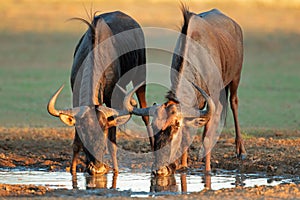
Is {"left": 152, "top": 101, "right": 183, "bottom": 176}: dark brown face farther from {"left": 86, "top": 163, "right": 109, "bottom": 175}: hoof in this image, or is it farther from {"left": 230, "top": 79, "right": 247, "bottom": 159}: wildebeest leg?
{"left": 230, "top": 79, "right": 247, "bottom": 159}: wildebeest leg

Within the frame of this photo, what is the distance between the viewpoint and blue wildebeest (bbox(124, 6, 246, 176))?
1101 cm

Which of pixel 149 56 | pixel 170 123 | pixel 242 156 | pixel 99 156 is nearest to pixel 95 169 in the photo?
pixel 99 156

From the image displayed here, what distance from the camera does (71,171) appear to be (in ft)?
39.3

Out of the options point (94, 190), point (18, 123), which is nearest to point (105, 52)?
point (94, 190)

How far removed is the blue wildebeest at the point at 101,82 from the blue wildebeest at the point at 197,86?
489 millimetres

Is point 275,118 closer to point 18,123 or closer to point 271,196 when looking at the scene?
point 18,123

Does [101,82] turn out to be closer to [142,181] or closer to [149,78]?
[142,181]

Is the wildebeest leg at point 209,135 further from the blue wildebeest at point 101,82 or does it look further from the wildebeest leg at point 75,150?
the wildebeest leg at point 75,150

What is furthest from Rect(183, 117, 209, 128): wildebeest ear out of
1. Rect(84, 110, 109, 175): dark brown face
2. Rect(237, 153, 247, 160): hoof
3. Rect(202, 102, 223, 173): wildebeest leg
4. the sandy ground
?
Rect(237, 153, 247, 160): hoof

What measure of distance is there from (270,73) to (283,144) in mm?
11479

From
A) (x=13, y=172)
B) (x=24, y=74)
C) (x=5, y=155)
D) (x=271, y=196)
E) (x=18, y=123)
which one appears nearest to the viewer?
(x=271, y=196)

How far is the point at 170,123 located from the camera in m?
11.0

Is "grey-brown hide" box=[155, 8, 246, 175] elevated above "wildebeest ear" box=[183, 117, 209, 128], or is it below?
above

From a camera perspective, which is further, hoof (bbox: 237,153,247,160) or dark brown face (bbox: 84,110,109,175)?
hoof (bbox: 237,153,247,160)
